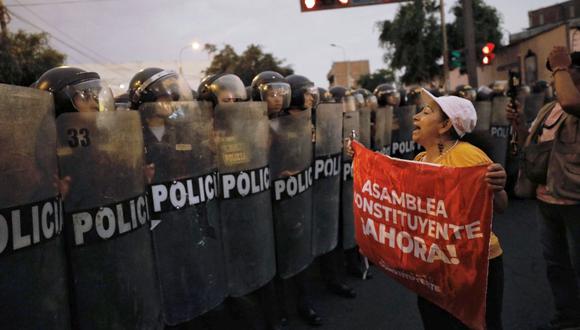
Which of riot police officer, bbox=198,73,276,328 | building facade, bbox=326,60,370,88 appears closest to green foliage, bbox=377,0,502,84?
riot police officer, bbox=198,73,276,328

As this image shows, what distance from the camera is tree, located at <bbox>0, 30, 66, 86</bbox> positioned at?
2256 cm

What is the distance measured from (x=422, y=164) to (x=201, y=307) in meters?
1.74

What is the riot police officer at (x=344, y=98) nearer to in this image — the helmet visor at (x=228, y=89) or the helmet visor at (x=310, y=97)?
the helmet visor at (x=310, y=97)

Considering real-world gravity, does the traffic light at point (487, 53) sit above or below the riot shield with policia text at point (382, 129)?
above

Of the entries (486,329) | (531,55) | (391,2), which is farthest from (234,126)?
(531,55)

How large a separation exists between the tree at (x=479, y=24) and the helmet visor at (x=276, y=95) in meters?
33.4

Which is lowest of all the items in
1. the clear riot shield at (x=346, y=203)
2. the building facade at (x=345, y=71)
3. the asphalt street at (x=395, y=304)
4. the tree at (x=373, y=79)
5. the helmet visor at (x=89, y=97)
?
the asphalt street at (x=395, y=304)

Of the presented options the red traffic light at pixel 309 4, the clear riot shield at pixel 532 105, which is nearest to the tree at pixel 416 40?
→ the red traffic light at pixel 309 4

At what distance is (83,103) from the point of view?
9.60ft

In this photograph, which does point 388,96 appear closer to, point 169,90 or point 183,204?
point 169,90

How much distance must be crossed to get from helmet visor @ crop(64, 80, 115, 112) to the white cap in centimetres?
197

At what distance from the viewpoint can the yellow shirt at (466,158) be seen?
2.50 m

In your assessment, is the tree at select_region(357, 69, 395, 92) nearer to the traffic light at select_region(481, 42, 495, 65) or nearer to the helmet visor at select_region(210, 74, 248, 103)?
the traffic light at select_region(481, 42, 495, 65)

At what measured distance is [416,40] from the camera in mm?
34312
